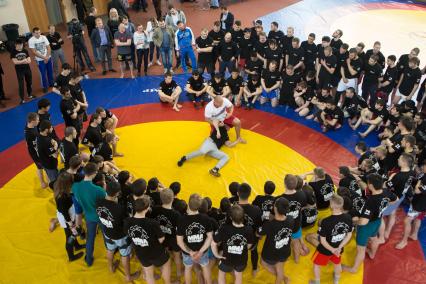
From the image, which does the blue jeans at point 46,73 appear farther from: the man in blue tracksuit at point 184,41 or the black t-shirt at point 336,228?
the black t-shirt at point 336,228

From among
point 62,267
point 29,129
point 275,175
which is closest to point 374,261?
point 275,175

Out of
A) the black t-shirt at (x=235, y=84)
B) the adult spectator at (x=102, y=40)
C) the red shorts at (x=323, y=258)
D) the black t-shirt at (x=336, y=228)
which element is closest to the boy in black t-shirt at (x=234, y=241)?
the black t-shirt at (x=336, y=228)

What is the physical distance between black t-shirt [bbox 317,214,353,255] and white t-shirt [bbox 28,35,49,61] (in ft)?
32.6

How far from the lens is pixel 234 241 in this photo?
5.04 metres

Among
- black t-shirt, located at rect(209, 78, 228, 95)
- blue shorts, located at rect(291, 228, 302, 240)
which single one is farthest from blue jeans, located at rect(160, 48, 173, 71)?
blue shorts, located at rect(291, 228, 302, 240)

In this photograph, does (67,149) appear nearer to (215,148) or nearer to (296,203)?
(215,148)

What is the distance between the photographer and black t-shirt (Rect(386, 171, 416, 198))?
6301mm

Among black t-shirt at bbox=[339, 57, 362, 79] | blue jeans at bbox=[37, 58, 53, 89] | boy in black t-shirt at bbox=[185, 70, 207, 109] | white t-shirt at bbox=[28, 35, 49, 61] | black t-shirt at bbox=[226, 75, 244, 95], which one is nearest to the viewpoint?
black t-shirt at bbox=[339, 57, 362, 79]

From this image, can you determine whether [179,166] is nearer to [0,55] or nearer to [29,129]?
[29,129]

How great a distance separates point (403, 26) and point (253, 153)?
43.1 feet

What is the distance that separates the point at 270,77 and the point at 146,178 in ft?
16.0

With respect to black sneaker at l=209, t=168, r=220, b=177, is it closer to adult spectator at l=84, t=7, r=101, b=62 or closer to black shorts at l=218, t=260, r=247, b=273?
black shorts at l=218, t=260, r=247, b=273

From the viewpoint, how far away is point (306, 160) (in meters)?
8.77

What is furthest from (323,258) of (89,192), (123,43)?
(123,43)
